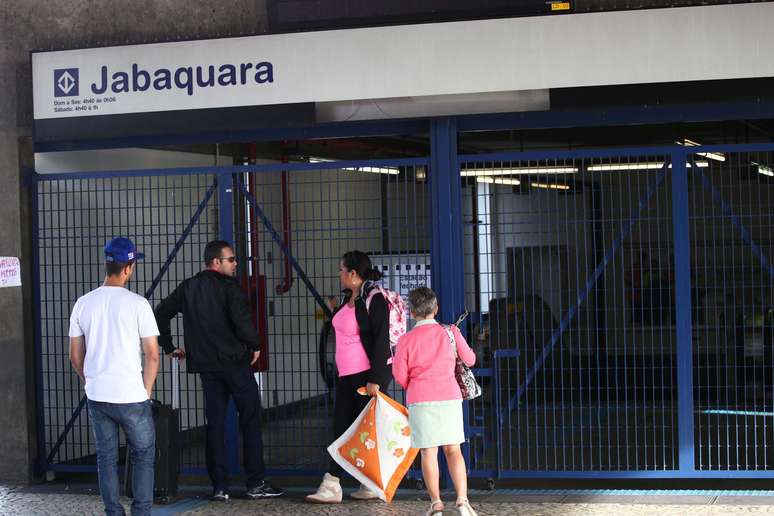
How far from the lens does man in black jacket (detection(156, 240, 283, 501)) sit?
24.8 feet

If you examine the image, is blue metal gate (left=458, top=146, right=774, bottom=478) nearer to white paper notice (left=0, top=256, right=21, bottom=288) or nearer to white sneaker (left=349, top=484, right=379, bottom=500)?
white sneaker (left=349, top=484, right=379, bottom=500)

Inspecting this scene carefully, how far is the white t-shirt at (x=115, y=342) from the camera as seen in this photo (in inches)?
238

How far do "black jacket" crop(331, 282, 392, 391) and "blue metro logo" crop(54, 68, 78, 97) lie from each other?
2.85 metres

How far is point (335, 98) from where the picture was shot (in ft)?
25.4

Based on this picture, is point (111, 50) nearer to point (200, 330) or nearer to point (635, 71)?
point (200, 330)

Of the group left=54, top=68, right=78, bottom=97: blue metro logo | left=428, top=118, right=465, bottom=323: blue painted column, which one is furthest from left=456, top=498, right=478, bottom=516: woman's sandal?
left=54, top=68, right=78, bottom=97: blue metro logo

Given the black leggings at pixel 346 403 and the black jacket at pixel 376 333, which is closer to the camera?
the black jacket at pixel 376 333

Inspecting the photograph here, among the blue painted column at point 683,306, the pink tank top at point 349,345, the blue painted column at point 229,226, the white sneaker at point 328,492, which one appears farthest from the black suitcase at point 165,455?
the blue painted column at point 683,306

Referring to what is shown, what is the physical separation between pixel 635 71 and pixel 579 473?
2850 millimetres

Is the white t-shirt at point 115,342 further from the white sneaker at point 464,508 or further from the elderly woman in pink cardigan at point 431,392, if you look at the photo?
the white sneaker at point 464,508

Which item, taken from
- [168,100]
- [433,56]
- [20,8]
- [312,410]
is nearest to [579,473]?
[312,410]

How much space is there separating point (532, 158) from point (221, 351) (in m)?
2.57

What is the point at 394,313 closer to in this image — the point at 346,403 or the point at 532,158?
the point at 346,403

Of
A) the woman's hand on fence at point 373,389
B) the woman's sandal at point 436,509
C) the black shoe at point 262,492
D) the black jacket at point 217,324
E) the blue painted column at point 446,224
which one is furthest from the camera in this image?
the blue painted column at point 446,224
